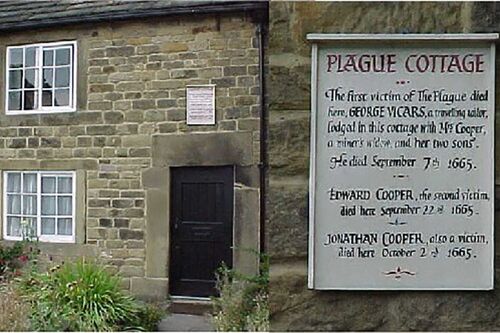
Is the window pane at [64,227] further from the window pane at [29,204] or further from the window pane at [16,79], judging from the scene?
the window pane at [16,79]

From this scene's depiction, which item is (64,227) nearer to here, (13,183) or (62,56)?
(13,183)

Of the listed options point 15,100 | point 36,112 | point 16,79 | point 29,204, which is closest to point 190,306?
point 29,204

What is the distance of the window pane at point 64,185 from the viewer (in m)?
10.9

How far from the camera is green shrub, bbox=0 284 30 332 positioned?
18.6 feet

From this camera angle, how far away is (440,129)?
2.71 metres

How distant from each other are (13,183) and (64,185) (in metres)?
1.01

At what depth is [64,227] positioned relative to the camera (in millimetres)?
11023

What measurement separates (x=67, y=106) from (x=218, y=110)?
259 centimetres

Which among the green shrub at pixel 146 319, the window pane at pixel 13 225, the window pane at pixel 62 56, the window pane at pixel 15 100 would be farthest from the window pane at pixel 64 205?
the green shrub at pixel 146 319

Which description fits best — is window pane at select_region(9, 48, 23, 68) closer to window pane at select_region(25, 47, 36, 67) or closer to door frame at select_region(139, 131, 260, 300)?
window pane at select_region(25, 47, 36, 67)

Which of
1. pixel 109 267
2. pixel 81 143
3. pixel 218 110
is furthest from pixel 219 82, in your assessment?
pixel 109 267

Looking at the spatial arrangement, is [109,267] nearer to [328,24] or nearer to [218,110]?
[218,110]

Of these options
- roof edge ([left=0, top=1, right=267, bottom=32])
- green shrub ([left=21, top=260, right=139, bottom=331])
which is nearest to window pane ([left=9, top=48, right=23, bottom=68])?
roof edge ([left=0, top=1, right=267, bottom=32])

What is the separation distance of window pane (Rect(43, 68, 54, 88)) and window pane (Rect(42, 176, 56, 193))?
4.80ft
